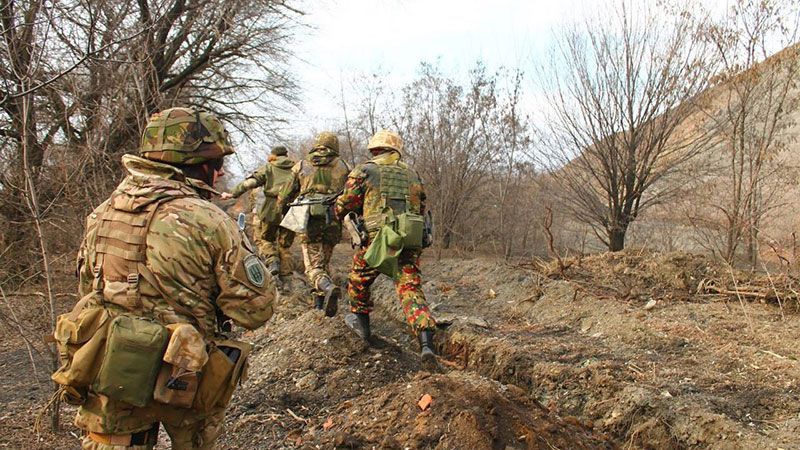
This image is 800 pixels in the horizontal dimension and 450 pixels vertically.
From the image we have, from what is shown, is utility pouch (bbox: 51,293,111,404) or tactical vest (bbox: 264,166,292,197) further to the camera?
tactical vest (bbox: 264,166,292,197)

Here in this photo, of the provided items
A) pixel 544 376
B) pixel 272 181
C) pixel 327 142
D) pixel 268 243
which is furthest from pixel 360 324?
pixel 268 243

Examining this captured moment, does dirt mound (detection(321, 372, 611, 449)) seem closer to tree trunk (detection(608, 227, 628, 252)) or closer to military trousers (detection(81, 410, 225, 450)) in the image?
military trousers (detection(81, 410, 225, 450))

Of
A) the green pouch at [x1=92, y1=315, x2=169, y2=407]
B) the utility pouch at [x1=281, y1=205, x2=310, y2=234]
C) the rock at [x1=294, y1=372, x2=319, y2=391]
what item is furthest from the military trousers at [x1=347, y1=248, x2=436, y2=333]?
the green pouch at [x1=92, y1=315, x2=169, y2=407]

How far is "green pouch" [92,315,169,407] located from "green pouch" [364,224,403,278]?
2.79m

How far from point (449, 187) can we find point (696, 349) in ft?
27.8

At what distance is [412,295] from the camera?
5062 millimetres

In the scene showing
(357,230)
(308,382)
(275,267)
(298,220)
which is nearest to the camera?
(308,382)

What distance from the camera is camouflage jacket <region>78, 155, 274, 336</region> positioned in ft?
7.90

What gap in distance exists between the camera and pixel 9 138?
554cm

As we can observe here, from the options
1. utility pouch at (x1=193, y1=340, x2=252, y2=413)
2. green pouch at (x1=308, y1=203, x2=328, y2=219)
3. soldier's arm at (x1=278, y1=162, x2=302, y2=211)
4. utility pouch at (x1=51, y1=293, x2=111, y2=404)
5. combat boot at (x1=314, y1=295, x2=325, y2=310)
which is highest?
soldier's arm at (x1=278, y1=162, x2=302, y2=211)

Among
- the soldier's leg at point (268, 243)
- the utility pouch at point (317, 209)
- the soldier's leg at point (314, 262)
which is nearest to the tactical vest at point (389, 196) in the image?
the utility pouch at point (317, 209)

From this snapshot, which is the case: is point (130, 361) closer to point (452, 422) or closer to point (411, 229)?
point (452, 422)

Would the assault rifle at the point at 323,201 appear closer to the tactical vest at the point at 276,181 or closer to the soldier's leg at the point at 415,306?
the tactical vest at the point at 276,181

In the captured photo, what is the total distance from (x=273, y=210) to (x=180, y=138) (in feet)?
18.2
